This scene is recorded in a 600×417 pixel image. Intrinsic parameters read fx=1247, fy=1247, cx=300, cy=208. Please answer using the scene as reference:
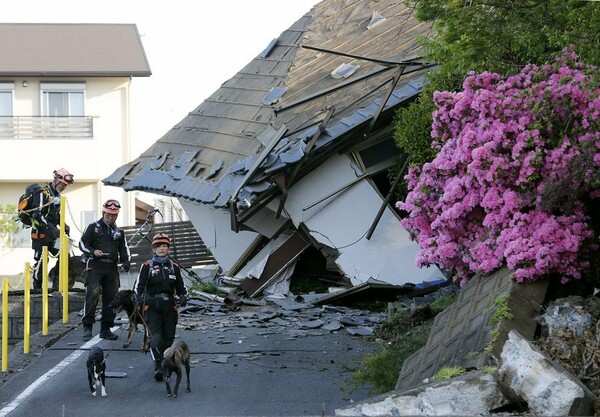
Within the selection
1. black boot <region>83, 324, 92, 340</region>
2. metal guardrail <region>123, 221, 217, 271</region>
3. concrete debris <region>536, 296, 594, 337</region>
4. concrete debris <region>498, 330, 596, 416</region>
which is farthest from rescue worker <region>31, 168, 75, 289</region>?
metal guardrail <region>123, 221, 217, 271</region>

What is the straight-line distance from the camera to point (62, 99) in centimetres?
4231

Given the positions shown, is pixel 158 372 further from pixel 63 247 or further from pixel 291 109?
pixel 291 109

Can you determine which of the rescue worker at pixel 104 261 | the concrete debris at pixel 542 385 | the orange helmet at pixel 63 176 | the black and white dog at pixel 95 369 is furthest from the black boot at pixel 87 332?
the concrete debris at pixel 542 385

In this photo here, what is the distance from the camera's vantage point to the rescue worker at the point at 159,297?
13.7 meters

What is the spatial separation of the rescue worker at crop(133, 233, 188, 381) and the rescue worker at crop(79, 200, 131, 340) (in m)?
2.35

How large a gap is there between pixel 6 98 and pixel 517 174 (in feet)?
106

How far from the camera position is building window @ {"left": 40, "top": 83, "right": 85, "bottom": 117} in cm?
4194

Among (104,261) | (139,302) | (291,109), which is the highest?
(291,109)

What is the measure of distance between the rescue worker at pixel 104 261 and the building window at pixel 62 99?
26165 mm

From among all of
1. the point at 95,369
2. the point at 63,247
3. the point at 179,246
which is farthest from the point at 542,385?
the point at 179,246

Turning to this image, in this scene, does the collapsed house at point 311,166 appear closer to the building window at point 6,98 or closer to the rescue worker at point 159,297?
the rescue worker at point 159,297

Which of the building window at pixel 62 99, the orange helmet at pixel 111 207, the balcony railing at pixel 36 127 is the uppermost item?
the building window at pixel 62 99

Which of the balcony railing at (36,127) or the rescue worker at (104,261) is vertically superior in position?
the balcony railing at (36,127)

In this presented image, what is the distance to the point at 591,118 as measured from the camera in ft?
39.8
